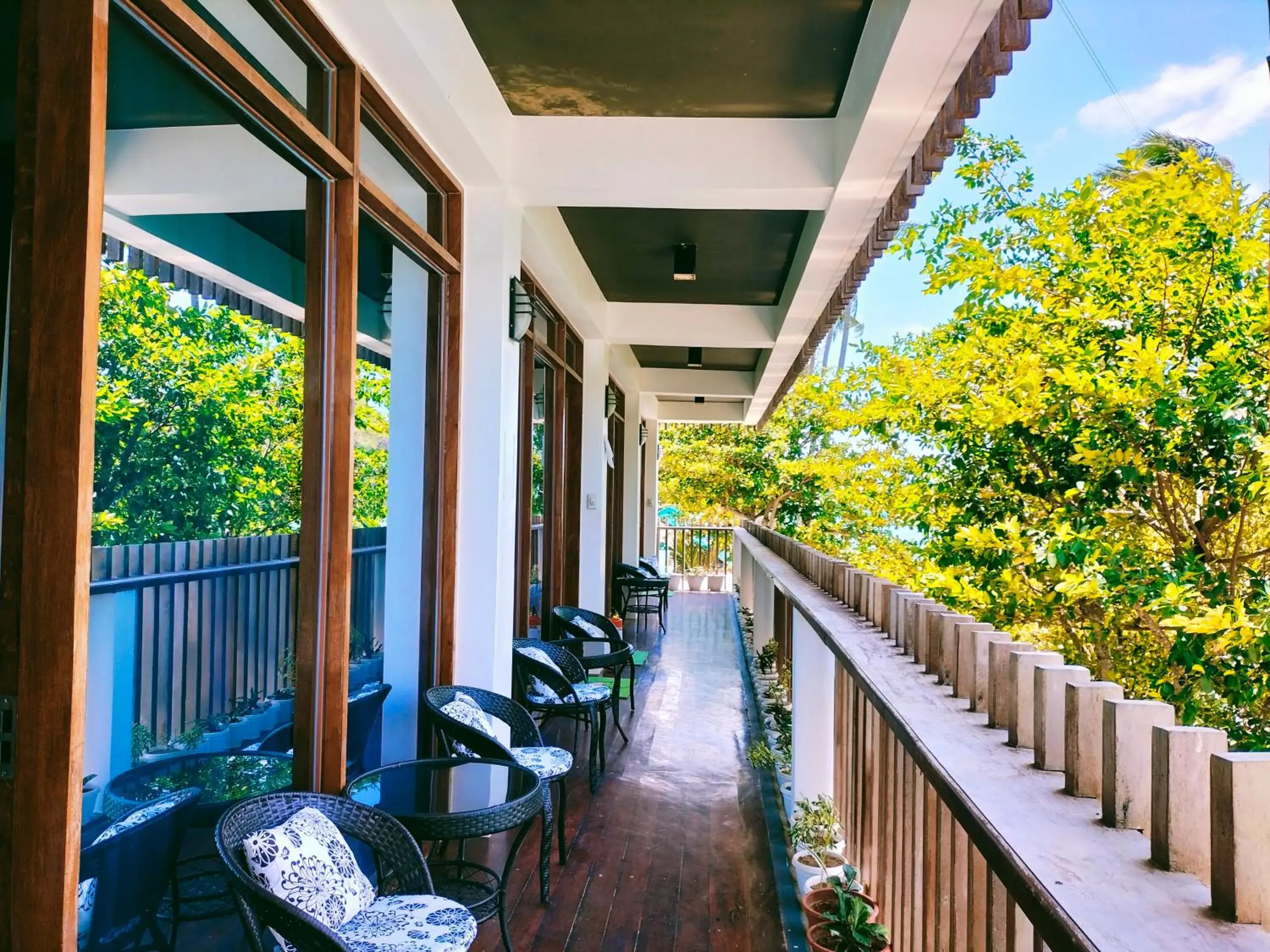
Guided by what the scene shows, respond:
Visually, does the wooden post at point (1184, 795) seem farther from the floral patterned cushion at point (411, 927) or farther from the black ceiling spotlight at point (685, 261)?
the black ceiling spotlight at point (685, 261)

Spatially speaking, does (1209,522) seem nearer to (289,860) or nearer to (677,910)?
(677,910)

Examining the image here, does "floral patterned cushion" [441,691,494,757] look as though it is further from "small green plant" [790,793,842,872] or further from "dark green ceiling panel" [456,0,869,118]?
"dark green ceiling panel" [456,0,869,118]

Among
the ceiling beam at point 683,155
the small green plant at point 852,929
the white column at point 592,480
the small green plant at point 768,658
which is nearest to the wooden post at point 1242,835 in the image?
the small green plant at point 852,929

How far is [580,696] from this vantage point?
4172 millimetres

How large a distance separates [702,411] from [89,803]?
1231cm

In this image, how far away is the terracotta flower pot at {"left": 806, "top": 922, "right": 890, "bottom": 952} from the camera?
231 centimetres

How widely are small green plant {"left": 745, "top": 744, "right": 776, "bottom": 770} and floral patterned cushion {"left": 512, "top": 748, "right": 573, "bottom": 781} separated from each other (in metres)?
1.48

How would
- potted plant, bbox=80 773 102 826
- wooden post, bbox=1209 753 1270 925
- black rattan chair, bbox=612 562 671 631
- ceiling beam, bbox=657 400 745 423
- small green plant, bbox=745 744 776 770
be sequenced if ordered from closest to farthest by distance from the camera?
wooden post, bbox=1209 753 1270 925, potted plant, bbox=80 773 102 826, small green plant, bbox=745 744 776 770, black rattan chair, bbox=612 562 671 631, ceiling beam, bbox=657 400 745 423

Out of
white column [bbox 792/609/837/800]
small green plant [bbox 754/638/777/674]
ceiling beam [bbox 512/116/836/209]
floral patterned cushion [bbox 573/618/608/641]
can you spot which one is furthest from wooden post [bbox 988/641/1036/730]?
small green plant [bbox 754/638/777/674]

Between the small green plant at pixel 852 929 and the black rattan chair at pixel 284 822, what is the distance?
107cm

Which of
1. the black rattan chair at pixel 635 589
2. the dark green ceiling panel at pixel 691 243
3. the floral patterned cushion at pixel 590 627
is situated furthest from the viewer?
the black rattan chair at pixel 635 589

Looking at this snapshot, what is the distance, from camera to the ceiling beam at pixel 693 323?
7145mm

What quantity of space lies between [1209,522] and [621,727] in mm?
3180

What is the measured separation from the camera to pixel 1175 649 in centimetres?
312
